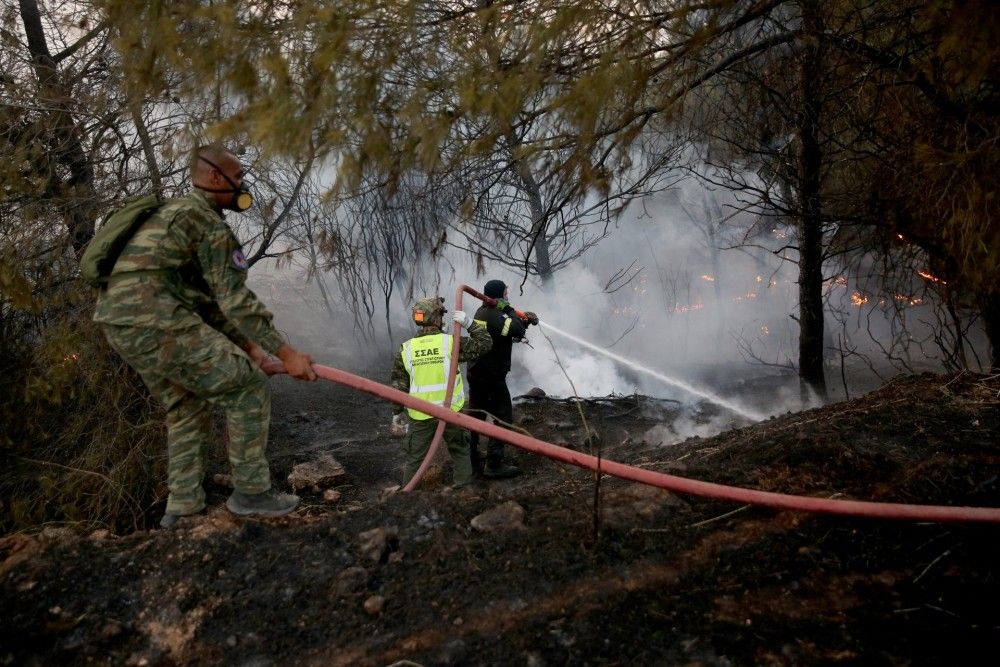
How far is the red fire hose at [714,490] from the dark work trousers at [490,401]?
3163 mm

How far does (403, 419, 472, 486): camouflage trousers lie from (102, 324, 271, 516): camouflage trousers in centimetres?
209

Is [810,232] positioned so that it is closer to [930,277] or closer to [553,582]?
[930,277]

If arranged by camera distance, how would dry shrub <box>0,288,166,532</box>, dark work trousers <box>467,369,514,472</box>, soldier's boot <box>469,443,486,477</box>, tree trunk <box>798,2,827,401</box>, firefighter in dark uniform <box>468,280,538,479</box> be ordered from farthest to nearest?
soldier's boot <box>469,443,486,477</box>
dark work trousers <box>467,369,514,472</box>
firefighter in dark uniform <box>468,280,538,479</box>
tree trunk <box>798,2,827,401</box>
dry shrub <box>0,288,166,532</box>

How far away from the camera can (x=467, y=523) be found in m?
2.88

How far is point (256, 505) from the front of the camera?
3.21m

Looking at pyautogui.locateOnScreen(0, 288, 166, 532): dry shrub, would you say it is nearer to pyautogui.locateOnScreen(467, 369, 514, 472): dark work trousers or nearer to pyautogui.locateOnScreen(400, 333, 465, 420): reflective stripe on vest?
pyautogui.locateOnScreen(400, 333, 465, 420): reflective stripe on vest

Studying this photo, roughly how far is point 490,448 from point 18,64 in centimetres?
550

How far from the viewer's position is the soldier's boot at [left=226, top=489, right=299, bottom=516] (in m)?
3.18

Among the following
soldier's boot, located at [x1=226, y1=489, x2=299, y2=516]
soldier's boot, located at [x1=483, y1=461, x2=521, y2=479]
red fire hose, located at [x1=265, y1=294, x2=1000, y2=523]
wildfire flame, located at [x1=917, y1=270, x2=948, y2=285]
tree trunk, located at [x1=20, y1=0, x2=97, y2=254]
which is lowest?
soldier's boot, located at [x1=483, y1=461, x2=521, y2=479]

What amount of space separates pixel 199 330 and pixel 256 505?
Answer: 3.13ft

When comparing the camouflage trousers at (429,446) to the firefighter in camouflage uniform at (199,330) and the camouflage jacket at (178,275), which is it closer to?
the firefighter in camouflage uniform at (199,330)

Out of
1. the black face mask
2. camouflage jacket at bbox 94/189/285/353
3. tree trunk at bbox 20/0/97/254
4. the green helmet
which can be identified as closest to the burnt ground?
camouflage jacket at bbox 94/189/285/353

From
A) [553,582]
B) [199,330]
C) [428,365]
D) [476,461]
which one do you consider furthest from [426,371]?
[553,582]

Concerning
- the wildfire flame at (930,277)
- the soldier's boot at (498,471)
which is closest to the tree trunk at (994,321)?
the wildfire flame at (930,277)
